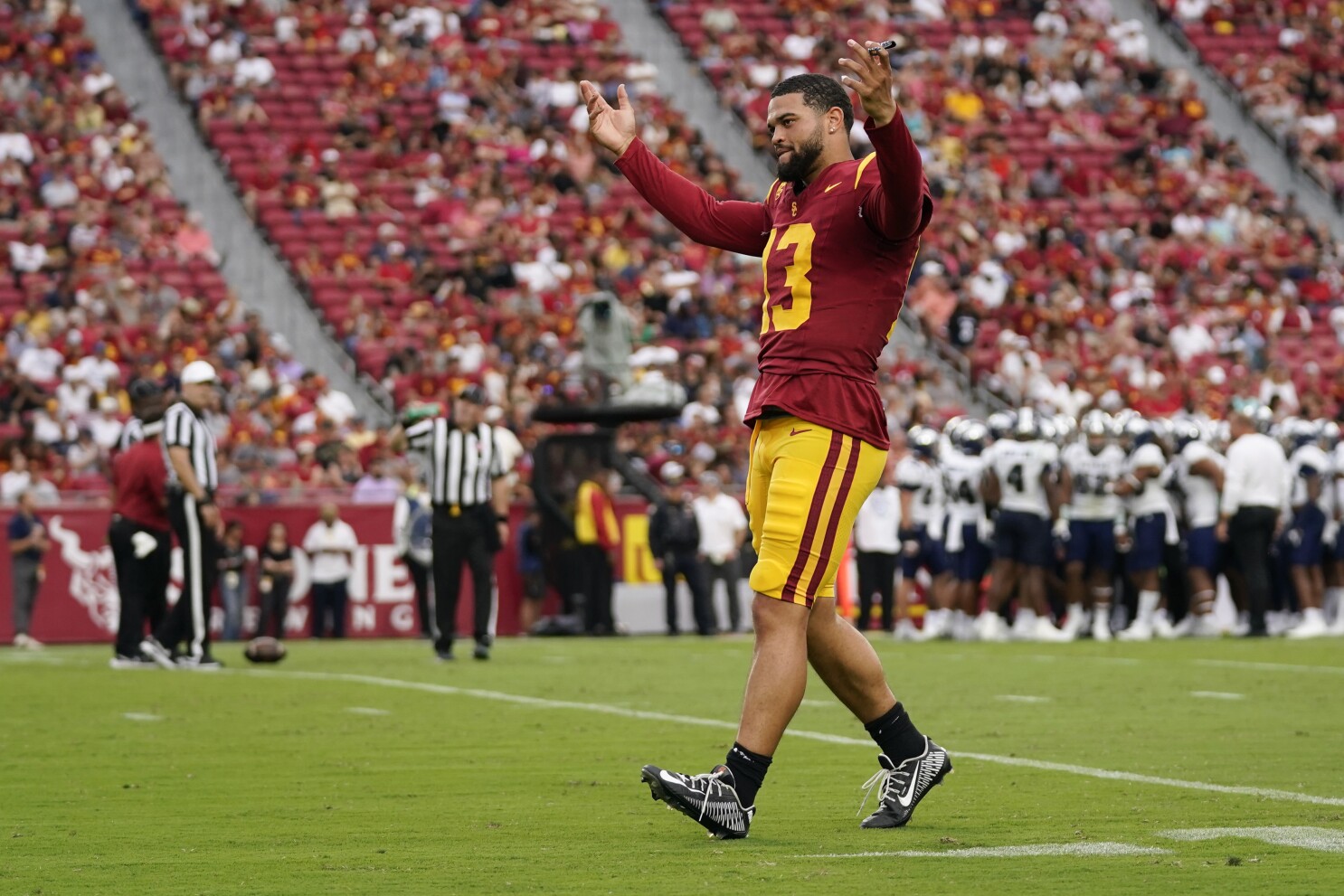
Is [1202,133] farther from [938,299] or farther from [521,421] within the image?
Result: [521,421]

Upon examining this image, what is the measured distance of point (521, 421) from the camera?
22125 millimetres

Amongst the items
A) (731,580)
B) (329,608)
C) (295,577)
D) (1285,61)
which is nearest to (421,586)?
(329,608)

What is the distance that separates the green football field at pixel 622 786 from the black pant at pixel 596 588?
21.3 ft

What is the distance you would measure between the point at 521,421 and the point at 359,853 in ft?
55.4

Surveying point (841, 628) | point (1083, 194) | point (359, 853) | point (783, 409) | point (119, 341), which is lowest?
point (359, 853)

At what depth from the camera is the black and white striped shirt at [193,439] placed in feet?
43.0

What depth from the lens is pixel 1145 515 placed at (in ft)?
57.3

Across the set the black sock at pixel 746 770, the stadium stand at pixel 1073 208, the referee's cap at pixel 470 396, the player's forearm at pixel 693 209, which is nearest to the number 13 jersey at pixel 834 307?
the player's forearm at pixel 693 209

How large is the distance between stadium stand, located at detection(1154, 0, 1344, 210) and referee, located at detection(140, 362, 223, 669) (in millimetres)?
22169

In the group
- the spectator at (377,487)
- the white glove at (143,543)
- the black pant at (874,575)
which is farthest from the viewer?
the spectator at (377,487)

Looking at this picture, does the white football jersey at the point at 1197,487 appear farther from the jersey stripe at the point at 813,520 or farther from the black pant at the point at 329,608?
the jersey stripe at the point at 813,520

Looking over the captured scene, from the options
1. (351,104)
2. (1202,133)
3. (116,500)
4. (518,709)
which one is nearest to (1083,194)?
(1202,133)

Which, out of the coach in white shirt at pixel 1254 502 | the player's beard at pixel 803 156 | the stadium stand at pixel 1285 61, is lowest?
the coach in white shirt at pixel 1254 502

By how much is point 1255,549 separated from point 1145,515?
0.91 meters
